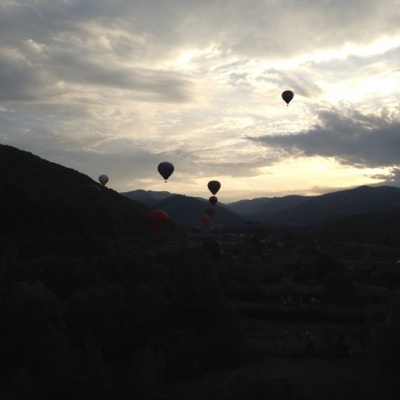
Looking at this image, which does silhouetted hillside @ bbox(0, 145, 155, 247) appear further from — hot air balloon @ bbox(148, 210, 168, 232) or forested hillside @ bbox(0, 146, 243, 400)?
hot air balloon @ bbox(148, 210, 168, 232)

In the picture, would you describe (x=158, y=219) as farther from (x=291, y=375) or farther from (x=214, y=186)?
(x=291, y=375)

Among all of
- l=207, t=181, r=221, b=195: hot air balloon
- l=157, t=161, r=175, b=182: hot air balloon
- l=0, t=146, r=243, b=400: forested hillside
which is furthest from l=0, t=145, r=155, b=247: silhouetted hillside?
l=157, t=161, r=175, b=182: hot air balloon

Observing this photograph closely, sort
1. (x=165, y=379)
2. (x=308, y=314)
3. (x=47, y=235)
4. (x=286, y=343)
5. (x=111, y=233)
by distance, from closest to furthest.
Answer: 1. (x=165, y=379)
2. (x=286, y=343)
3. (x=308, y=314)
4. (x=47, y=235)
5. (x=111, y=233)

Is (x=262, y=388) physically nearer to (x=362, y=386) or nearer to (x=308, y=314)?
(x=362, y=386)

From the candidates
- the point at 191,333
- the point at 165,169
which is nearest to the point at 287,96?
the point at 165,169

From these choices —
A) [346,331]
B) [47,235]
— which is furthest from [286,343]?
[47,235]

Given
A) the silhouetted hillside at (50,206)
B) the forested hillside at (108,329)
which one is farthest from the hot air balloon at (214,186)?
the silhouetted hillside at (50,206)
